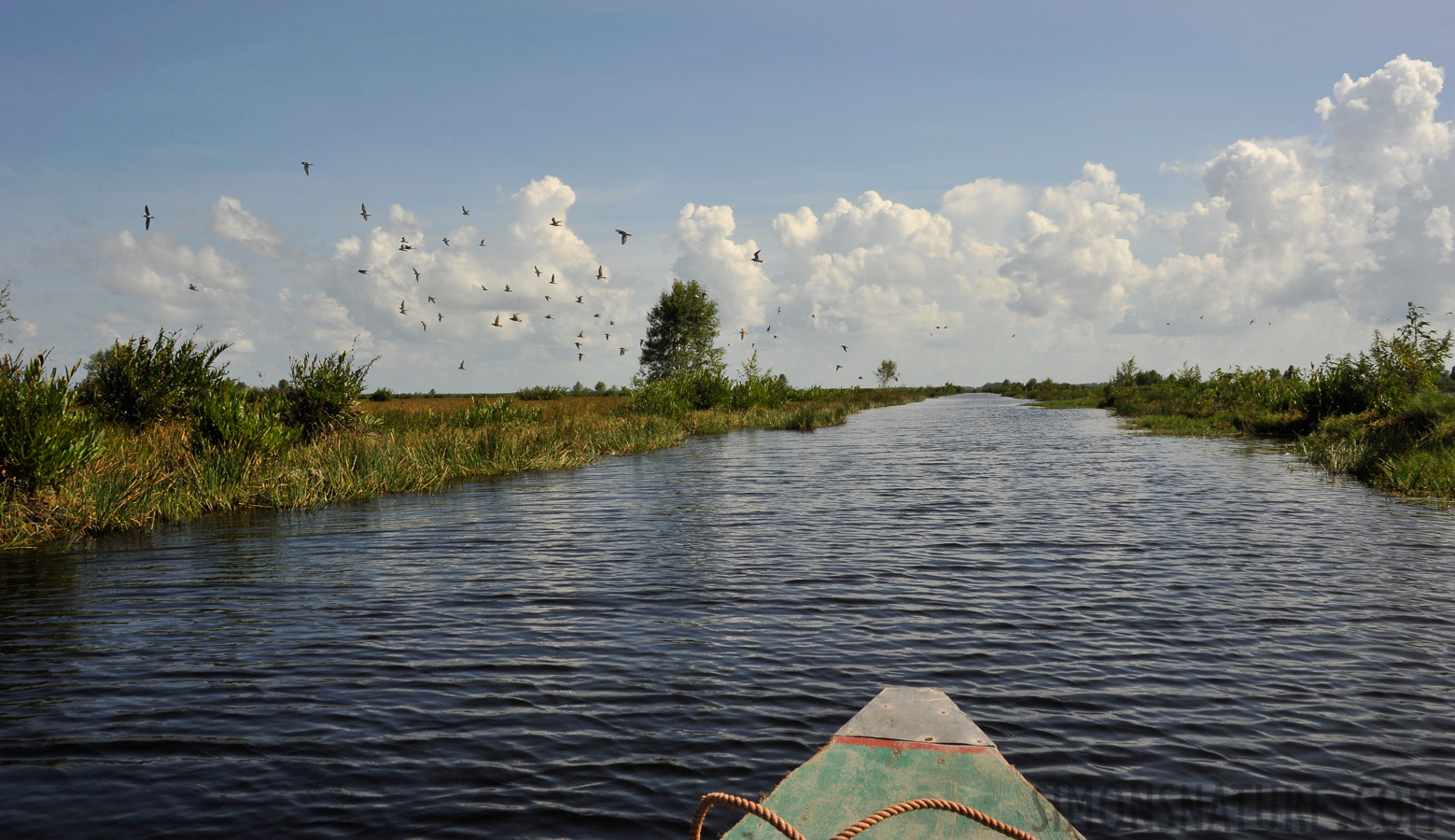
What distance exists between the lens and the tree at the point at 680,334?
80.8m

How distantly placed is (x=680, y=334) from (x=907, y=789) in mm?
77353

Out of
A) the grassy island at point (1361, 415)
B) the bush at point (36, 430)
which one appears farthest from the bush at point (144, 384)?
the grassy island at point (1361, 415)

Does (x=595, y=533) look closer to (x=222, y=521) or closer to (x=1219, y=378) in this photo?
(x=222, y=521)

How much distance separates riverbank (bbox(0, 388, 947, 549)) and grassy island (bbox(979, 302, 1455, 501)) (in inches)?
916

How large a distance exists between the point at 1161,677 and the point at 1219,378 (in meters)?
50.0

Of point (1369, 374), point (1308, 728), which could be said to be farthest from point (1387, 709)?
point (1369, 374)

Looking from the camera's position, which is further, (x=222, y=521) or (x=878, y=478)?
(x=878, y=478)

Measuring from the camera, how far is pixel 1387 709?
661 centimetres

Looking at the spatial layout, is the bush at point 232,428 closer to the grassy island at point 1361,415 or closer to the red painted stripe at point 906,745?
the red painted stripe at point 906,745

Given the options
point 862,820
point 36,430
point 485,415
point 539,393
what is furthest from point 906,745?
point 539,393

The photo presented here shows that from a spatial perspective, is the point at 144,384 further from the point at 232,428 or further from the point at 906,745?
the point at 906,745

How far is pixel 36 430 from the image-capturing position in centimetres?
1466

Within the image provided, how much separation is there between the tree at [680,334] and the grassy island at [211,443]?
4580 cm

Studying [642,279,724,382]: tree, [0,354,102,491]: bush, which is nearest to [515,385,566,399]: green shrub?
[642,279,724,382]: tree
